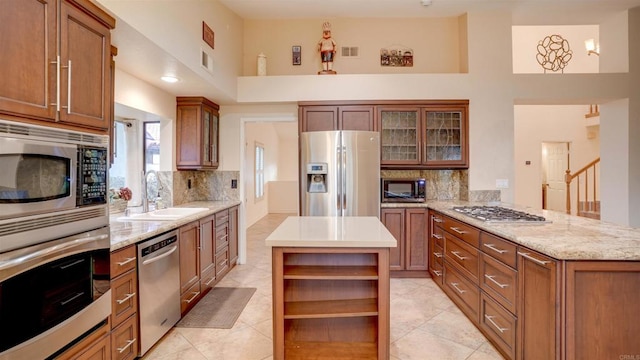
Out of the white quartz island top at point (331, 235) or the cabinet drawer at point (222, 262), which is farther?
the cabinet drawer at point (222, 262)

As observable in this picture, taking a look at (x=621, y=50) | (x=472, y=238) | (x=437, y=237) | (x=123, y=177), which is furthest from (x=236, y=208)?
(x=621, y=50)

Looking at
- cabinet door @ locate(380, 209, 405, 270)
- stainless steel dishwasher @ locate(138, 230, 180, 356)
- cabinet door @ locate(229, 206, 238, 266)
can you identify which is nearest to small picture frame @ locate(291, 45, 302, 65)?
cabinet door @ locate(229, 206, 238, 266)

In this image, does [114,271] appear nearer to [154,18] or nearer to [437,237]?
[154,18]

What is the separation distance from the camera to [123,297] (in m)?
1.89

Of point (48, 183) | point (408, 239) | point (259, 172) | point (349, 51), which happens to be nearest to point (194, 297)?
point (48, 183)

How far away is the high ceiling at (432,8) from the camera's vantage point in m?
3.72

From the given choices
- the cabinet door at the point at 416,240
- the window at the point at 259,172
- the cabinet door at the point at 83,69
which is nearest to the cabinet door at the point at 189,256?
the cabinet door at the point at 83,69

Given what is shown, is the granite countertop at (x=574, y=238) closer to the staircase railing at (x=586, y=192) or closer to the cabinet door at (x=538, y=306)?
the cabinet door at (x=538, y=306)

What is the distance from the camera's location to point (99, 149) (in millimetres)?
1591

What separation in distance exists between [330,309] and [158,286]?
130 centimetres

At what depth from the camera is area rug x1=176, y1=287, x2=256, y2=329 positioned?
2609 mm

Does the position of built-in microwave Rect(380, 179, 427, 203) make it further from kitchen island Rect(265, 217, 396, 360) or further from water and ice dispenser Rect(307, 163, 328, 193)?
kitchen island Rect(265, 217, 396, 360)

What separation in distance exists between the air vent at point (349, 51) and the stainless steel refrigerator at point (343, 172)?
1.35 m

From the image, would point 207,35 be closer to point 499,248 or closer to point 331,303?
point 331,303
